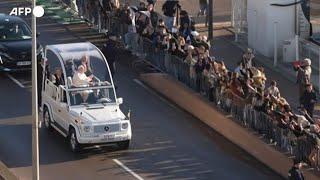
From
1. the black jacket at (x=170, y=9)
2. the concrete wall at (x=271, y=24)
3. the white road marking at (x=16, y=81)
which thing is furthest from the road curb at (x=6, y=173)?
the concrete wall at (x=271, y=24)

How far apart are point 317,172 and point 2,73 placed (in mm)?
12041

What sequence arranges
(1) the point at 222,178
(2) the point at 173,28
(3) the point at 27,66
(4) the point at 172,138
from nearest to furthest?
(1) the point at 222,178 < (4) the point at 172,138 < (3) the point at 27,66 < (2) the point at 173,28

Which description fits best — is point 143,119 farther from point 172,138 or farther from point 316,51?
point 316,51

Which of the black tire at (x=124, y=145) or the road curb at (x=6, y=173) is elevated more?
the black tire at (x=124, y=145)

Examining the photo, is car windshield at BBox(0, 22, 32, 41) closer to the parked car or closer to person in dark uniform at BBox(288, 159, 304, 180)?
the parked car

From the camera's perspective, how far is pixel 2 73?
31359mm

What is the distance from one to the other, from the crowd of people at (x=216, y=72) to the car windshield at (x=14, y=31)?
3.51 metres

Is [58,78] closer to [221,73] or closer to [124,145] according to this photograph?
[124,145]

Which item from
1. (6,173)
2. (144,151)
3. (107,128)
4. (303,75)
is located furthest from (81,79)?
(303,75)

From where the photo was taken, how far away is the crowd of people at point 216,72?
80.5ft

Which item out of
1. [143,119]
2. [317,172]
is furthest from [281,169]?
[143,119]

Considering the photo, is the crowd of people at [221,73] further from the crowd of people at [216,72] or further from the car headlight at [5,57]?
the car headlight at [5,57]

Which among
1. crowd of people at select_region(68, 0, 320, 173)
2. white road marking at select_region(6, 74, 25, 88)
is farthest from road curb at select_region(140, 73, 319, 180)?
white road marking at select_region(6, 74, 25, 88)

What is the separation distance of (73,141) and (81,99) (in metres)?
1.16
